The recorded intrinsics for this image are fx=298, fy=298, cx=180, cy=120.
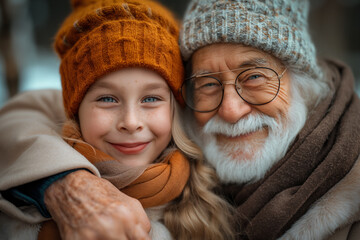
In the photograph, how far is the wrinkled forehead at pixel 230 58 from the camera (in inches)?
73.2

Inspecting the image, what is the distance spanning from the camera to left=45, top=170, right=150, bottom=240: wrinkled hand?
4.19 ft

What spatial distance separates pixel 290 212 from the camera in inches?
65.5

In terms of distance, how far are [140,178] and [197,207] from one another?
1.40 feet

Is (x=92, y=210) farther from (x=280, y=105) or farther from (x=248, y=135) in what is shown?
(x=280, y=105)

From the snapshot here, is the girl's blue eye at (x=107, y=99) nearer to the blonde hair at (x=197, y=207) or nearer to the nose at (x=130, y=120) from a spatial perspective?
the nose at (x=130, y=120)

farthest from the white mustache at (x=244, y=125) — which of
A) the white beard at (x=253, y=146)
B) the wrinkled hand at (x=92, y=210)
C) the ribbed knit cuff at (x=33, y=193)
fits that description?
the ribbed knit cuff at (x=33, y=193)

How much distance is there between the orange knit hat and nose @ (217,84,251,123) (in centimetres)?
31

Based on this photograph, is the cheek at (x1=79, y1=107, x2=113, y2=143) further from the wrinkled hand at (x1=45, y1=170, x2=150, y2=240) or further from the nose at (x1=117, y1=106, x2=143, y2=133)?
the wrinkled hand at (x1=45, y1=170, x2=150, y2=240)

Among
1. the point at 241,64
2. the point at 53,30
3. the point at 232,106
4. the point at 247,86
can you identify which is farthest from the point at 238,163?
the point at 53,30

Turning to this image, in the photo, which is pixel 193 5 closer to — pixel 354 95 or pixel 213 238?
pixel 354 95

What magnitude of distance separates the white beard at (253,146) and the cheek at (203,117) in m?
0.03

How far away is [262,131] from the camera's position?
1.95 meters

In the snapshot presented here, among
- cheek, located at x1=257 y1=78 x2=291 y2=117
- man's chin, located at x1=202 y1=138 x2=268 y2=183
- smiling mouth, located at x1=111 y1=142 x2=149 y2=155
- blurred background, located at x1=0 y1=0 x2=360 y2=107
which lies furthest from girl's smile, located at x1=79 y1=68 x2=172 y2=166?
blurred background, located at x1=0 y1=0 x2=360 y2=107

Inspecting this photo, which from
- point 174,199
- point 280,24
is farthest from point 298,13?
point 174,199
